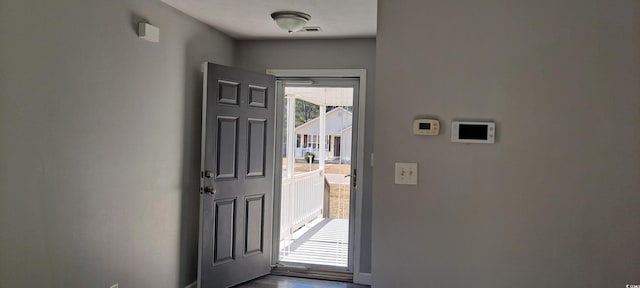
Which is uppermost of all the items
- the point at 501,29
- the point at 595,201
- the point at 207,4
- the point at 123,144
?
the point at 207,4

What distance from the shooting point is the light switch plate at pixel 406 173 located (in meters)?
2.14

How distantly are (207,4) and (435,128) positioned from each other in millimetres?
1855

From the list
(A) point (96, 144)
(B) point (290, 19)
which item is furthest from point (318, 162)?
(A) point (96, 144)

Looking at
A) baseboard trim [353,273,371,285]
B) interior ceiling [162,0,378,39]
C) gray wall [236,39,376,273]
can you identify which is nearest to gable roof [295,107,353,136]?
gray wall [236,39,376,273]

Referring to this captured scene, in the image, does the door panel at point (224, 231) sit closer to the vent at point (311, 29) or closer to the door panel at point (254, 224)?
the door panel at point (254, 224)

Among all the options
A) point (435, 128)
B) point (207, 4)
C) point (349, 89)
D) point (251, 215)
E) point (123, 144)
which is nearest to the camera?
point (435, 128)

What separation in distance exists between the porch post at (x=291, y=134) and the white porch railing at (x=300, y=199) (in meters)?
0.12

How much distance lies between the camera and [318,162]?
4.20m

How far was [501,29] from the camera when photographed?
6.74ft

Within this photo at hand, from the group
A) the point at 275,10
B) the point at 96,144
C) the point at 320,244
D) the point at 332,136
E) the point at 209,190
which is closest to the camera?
the point at 96,144

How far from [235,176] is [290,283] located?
3.79ft

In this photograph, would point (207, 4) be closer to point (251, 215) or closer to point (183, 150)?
point (183, 150)

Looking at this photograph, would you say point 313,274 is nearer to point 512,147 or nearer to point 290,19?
point 290,19

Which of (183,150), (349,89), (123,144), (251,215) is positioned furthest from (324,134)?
(123,144)
